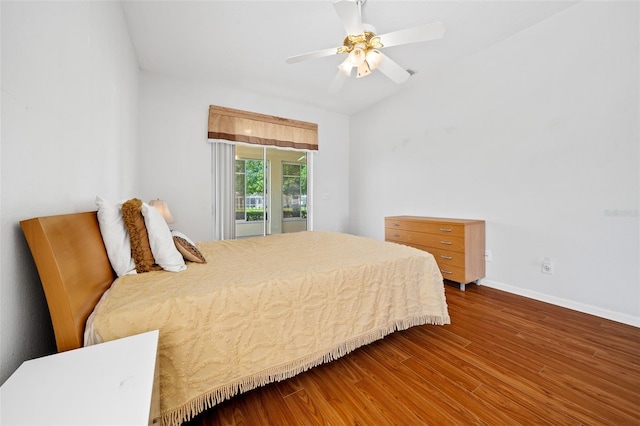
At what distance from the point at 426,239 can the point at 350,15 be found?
2425 millimetres

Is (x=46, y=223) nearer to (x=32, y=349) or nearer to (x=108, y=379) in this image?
(x=32, y=349)

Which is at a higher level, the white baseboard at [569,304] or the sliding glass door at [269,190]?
the sliding glass door at [269,190]

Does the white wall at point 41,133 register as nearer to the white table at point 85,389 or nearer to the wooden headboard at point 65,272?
the wooden headboard at point 65,272

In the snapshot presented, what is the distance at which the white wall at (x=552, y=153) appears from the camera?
200cm

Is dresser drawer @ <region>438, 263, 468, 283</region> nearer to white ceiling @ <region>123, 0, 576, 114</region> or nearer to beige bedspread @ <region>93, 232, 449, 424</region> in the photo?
beige bedspread @ <region>93, 232, 449, 424</region>

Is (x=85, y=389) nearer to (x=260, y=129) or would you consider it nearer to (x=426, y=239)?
(x=426, y=239)

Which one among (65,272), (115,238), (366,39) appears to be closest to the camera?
(65,272)

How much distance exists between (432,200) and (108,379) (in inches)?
143

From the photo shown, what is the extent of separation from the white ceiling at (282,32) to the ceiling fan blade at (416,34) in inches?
19.4

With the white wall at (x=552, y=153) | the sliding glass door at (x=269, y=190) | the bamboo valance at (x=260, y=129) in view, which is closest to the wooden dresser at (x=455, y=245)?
the white wall at (x=552, y=153)

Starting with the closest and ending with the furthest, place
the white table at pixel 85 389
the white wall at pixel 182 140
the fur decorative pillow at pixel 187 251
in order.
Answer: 1. the white table at pixel 85 389
2. the fur decorative pillow at pixel 187 251
3. the white wall at pixel 182 140

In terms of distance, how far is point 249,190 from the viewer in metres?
4.09

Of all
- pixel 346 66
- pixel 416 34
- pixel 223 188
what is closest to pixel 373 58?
pixel 346 66

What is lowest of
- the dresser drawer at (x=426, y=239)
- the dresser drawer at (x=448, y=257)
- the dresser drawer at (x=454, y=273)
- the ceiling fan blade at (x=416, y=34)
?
the dresser drawer at (x=454, y=273)
